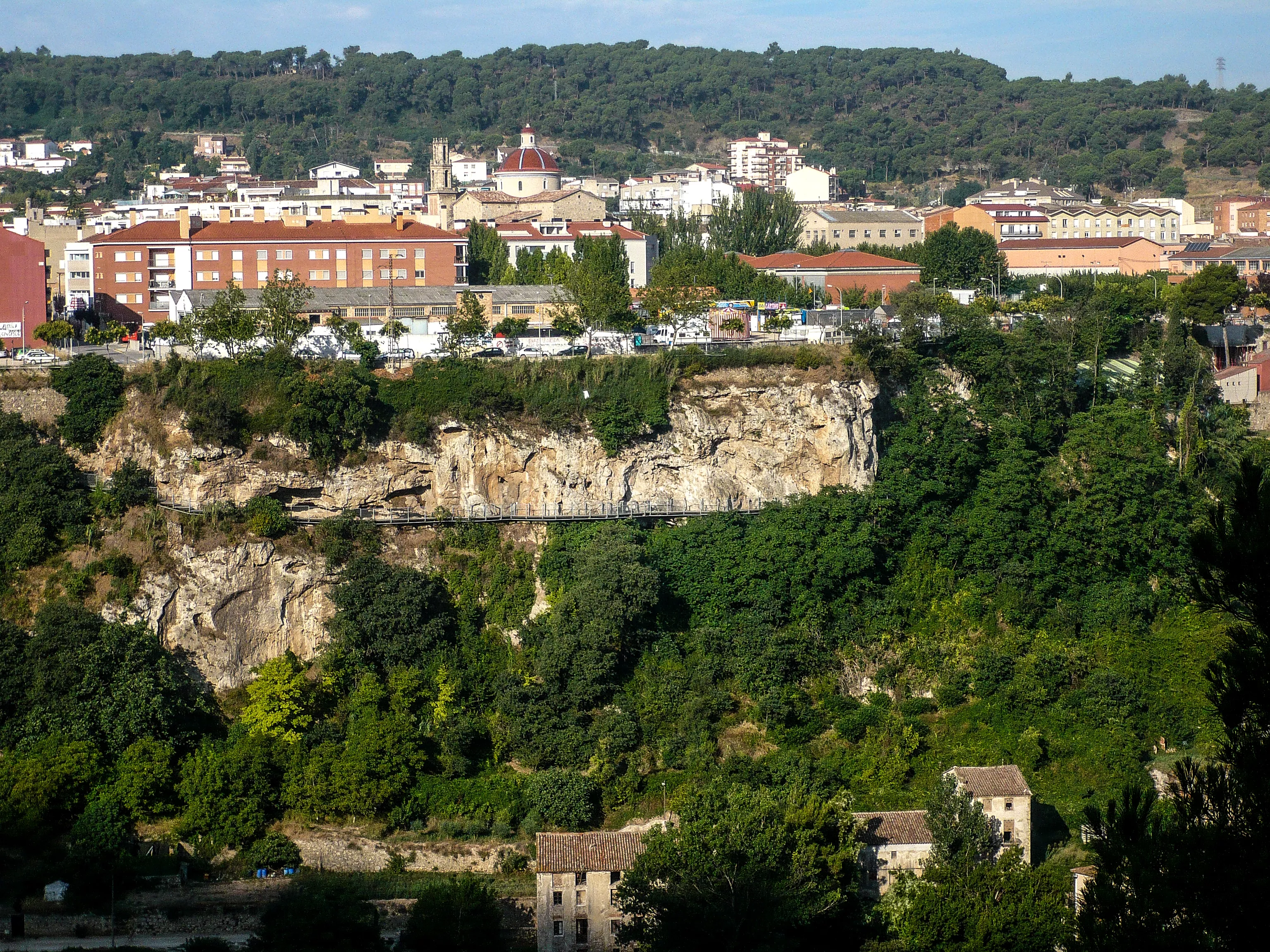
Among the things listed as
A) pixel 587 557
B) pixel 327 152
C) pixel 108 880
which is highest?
pixel 327 152

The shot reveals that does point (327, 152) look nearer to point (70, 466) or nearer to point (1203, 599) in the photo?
point (70, 466)

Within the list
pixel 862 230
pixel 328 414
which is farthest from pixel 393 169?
pixel 328 414

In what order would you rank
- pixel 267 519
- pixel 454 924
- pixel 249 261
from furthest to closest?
Result: pixel 249 261 < pixel 267 519 < pixel 454 924

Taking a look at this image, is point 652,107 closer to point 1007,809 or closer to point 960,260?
point 960,260

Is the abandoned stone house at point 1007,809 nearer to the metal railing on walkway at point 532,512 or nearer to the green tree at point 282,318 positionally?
the metal railing on walkway at point 532,512

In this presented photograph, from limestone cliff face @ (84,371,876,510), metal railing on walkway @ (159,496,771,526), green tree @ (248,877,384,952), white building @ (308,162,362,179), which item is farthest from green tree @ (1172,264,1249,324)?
white building @ (308,162,362,179)

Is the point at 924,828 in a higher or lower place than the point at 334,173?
lower

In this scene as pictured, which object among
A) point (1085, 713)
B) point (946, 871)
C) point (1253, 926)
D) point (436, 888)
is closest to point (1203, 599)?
point (1253, 926)

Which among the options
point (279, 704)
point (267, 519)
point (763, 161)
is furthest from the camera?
point (763, 161)
